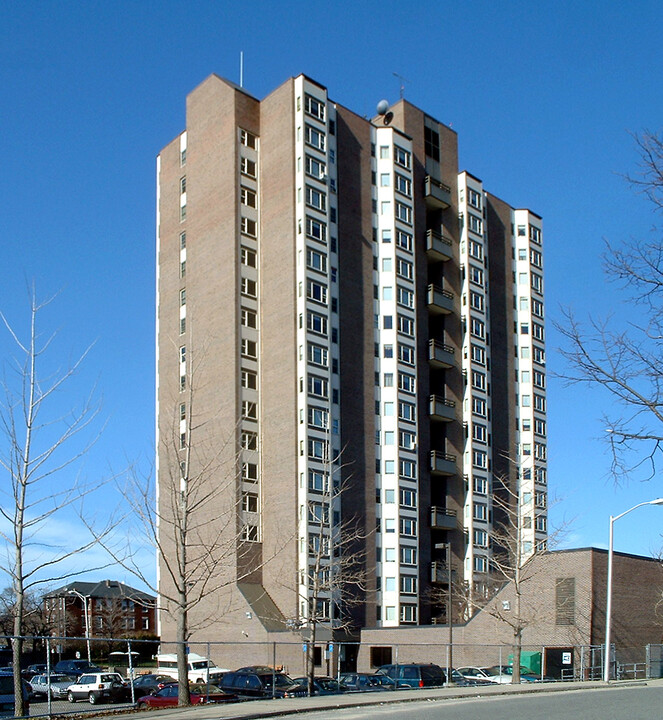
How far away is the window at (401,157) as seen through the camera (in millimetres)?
82062

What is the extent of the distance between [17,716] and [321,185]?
57980 millimetres

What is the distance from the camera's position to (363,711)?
25.9 metres

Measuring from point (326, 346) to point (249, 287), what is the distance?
26.0ft

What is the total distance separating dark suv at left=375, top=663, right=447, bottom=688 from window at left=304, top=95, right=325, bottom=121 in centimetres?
4857

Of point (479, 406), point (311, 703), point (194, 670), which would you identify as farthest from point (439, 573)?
point (311, 703)

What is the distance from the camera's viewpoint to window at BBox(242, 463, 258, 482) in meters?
70.6

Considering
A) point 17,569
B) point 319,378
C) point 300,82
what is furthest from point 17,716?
point 300,82

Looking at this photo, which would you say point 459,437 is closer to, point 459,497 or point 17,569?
point 459,497

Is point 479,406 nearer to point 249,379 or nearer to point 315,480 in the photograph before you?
point 315,480

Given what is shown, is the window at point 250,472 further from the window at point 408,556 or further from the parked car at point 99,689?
the parked car at point 99,689

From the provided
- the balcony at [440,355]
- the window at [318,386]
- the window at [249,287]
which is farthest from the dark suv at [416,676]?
the balcony at [440,355]

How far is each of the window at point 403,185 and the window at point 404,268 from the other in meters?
6.23

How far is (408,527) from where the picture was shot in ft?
248

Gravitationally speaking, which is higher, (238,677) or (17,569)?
(17,569)
